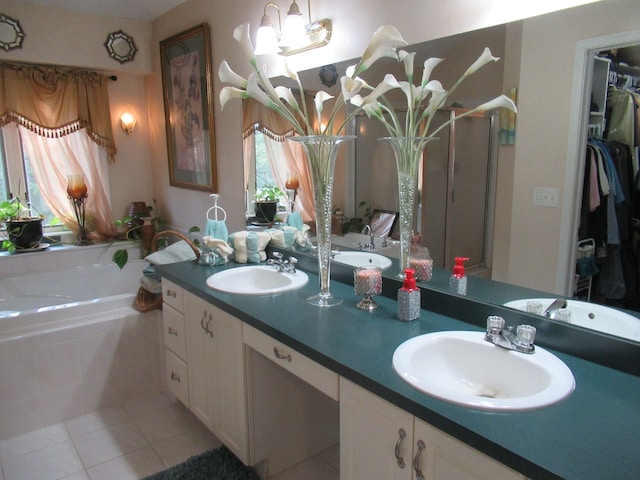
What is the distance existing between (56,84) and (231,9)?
165cm

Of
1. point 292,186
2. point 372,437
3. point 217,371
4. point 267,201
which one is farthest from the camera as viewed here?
point 267,201

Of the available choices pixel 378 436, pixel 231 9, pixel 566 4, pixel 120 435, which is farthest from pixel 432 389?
pixel 231 9

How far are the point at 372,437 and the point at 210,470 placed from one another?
1.13 metres

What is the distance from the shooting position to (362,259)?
2.09 metres

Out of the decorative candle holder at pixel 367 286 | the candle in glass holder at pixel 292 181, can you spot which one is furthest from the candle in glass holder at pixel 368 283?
the candle in glass holder at pixel 292 181

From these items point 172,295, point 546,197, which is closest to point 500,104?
point 546,197

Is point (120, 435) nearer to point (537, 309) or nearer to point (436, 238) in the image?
point (436, 238)

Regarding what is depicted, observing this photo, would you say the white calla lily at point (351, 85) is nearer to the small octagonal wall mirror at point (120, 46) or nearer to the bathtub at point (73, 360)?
the bathtub at point (73, 360)

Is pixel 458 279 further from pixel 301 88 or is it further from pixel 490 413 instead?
pixel 301 88

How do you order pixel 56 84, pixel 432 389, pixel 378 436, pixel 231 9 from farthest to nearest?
1. pixel 56 84
2. pixel 231 9
3. pixel 378 436
4. pixel 432 389

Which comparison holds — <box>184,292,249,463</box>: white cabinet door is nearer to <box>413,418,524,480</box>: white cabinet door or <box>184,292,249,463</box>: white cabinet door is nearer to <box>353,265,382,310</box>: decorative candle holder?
<box>353,265,382,310</box>: decorative candle holder

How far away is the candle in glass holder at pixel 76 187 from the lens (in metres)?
3.67

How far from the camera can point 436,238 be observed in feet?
5.73

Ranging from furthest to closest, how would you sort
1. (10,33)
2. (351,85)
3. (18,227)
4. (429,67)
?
(18,227) → (10,33) → (429,67) → (351,85)
